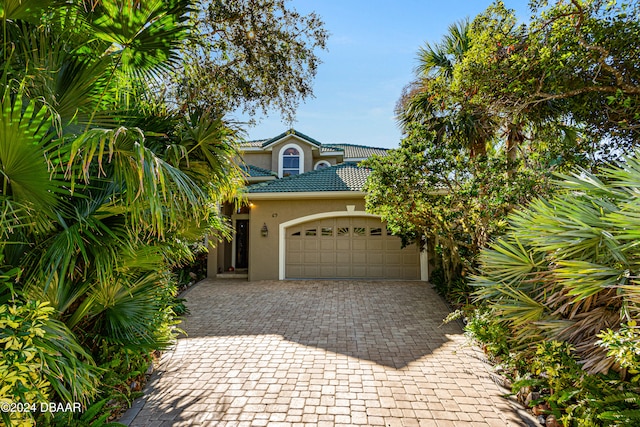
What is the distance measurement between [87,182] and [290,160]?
15446mm

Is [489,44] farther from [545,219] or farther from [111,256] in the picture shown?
[111,256]

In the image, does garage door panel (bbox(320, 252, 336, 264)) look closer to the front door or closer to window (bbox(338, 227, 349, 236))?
window (bbox(338, 227, 349, 236))

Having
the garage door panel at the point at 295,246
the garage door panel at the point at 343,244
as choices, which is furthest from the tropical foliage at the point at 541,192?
the garage door panel at the point at 295,246

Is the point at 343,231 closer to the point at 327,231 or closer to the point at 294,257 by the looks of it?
the point at 327,231

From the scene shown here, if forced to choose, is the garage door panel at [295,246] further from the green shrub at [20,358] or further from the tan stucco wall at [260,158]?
the green shrub at [20,358]

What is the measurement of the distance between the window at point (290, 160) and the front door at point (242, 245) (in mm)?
4363

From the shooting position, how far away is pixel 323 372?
4.65 meters

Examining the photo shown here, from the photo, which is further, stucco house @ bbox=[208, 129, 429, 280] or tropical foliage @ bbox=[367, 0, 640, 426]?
stucco house @ bbox=[208, 129, 429, 280]

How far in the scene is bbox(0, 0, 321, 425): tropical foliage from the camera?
238 centimetres

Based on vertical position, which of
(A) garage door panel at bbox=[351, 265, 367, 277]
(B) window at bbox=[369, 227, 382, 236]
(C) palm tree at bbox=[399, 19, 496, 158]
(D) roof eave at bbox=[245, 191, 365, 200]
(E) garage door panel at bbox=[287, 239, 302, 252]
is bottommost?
(A) garage door panel at bbox=[351, 265, 367, 277]

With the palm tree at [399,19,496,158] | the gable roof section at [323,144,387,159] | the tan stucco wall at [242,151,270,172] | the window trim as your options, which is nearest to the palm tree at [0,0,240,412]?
the palm tree at [399,19,496,158]

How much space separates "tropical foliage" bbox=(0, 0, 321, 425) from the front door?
1044 centimetres

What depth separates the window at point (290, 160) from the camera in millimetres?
17469

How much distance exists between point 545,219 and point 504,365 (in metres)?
2.29
